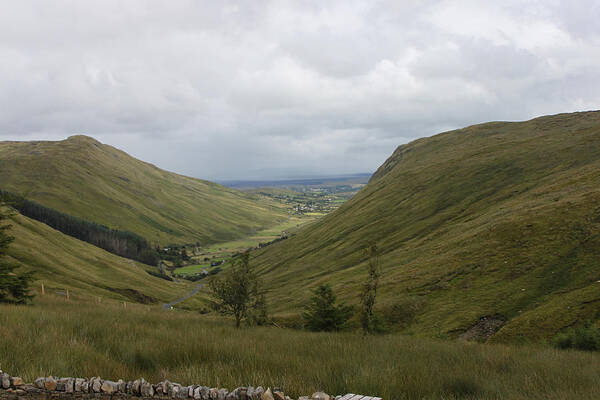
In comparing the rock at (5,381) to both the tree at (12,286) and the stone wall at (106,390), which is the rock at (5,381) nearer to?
the stone wall at (106,390)

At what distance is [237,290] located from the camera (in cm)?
2411

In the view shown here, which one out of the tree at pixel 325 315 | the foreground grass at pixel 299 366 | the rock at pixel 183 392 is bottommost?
the tree at pixel 325 315

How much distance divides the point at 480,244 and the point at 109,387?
1996 inches

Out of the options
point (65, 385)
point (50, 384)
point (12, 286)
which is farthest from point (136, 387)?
point (12, 286)

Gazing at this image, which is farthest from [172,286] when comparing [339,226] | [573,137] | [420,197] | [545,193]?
[573,137]

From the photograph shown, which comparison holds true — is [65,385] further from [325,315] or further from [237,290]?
[325,315]

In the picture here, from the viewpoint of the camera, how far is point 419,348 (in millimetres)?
10961

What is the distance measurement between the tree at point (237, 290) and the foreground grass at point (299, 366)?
45.5ft

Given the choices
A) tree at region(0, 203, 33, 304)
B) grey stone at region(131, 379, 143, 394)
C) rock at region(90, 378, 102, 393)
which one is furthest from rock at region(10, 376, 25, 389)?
tree at region(0, 203, 33, 304)

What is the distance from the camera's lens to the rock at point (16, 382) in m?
5.53

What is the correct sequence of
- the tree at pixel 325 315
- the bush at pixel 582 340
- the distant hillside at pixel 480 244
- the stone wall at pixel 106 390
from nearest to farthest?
the stone wall at pixel 106 390 → the bush at pixel 582 340 → the tree at pixel 325 315 → the distant hillside at pixel 480 244

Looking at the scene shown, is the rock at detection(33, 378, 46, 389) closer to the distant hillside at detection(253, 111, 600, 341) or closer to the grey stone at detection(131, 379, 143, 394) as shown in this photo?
the grey stone at detection(131, 379, 143, 394)

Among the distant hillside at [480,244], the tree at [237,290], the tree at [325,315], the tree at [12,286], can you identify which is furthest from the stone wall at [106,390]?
the distant hillside at [480,244]

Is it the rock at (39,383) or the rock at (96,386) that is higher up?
the rock at (39,383)
